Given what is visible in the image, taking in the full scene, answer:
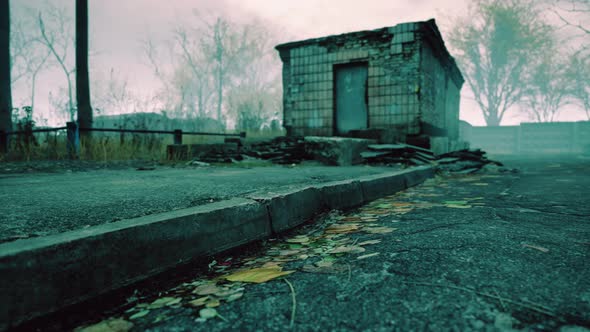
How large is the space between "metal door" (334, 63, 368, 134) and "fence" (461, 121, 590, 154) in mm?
20524

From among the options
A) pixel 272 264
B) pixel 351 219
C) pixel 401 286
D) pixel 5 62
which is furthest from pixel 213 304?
pixel 5 62

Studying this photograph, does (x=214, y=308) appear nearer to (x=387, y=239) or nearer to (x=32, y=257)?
(x=32, y=257)

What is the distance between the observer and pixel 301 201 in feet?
7.10

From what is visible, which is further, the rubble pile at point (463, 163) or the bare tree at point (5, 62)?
the bare tree at point (5, 62)

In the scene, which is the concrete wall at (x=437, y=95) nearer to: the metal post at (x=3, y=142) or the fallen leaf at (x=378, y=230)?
the fallen leaf at (x=378, y=230)

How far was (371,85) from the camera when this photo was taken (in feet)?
29.9

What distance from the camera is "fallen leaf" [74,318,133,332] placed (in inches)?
37.1

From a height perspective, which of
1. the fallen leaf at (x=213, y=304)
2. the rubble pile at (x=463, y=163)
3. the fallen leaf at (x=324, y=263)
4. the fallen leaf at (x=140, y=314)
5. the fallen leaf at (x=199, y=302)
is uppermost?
the rubble pile at (x=463, y=163)

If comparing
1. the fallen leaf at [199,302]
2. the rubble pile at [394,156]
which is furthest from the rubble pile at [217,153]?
the fallen leaf at [199,302]

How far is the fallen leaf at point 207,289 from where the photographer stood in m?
1.17

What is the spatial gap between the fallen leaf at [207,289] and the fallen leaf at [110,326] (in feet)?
0.81

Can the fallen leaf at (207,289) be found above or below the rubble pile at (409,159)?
below

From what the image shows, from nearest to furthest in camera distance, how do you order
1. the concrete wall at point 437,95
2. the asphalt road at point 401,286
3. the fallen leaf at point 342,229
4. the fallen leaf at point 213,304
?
the asphalt road at point 401,286 < the fallen leaf at point 213,304 < the fallen leaf at point 342,229 < the concrete wall at point 437,95

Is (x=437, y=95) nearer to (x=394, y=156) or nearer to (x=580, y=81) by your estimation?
(x=394, y=156)
